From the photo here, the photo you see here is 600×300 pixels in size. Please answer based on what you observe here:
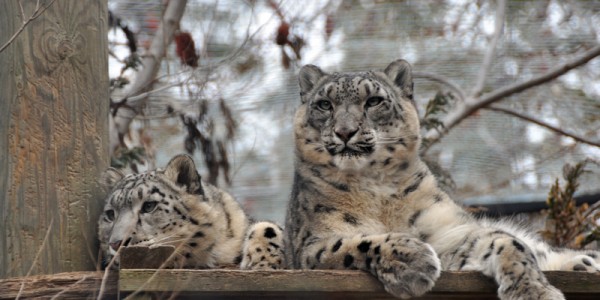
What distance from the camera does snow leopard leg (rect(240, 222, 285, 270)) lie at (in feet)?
20.5

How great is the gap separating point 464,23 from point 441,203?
206 inches

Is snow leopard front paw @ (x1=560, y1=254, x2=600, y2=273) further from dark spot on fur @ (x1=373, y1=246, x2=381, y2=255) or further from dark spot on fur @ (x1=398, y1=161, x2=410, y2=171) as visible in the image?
dark spot on fur @ (x1=373, y1=246, x2=381, y2=255)

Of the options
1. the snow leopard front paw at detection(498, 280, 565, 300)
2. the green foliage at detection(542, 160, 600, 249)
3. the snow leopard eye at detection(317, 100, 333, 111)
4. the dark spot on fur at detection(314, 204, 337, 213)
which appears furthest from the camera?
the green foliage at detection(542, 160, 600, 249)

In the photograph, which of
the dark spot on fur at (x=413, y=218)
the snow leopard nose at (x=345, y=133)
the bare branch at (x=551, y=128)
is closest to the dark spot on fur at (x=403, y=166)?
the dark spot on fur at (x=413, y=218)

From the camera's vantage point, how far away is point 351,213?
6.08 meters

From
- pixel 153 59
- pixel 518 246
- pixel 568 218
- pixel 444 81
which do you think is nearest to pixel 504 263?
pixel 518 246

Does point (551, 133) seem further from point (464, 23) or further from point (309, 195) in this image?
point (309, 195)

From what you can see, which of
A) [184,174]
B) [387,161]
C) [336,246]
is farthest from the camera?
[184,174]

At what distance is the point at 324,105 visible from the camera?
6.38m

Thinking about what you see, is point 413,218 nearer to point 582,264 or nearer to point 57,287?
point 582,264

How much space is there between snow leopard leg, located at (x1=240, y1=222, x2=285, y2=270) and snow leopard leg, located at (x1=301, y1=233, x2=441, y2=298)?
0.62 m

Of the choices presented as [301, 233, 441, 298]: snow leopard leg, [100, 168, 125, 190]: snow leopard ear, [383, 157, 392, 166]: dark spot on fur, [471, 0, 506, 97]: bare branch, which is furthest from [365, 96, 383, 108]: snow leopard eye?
[471, 0, 506, 97]: bare branch

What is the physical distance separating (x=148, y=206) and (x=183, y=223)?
10.1 inches

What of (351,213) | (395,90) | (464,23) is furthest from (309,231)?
(464,23)
